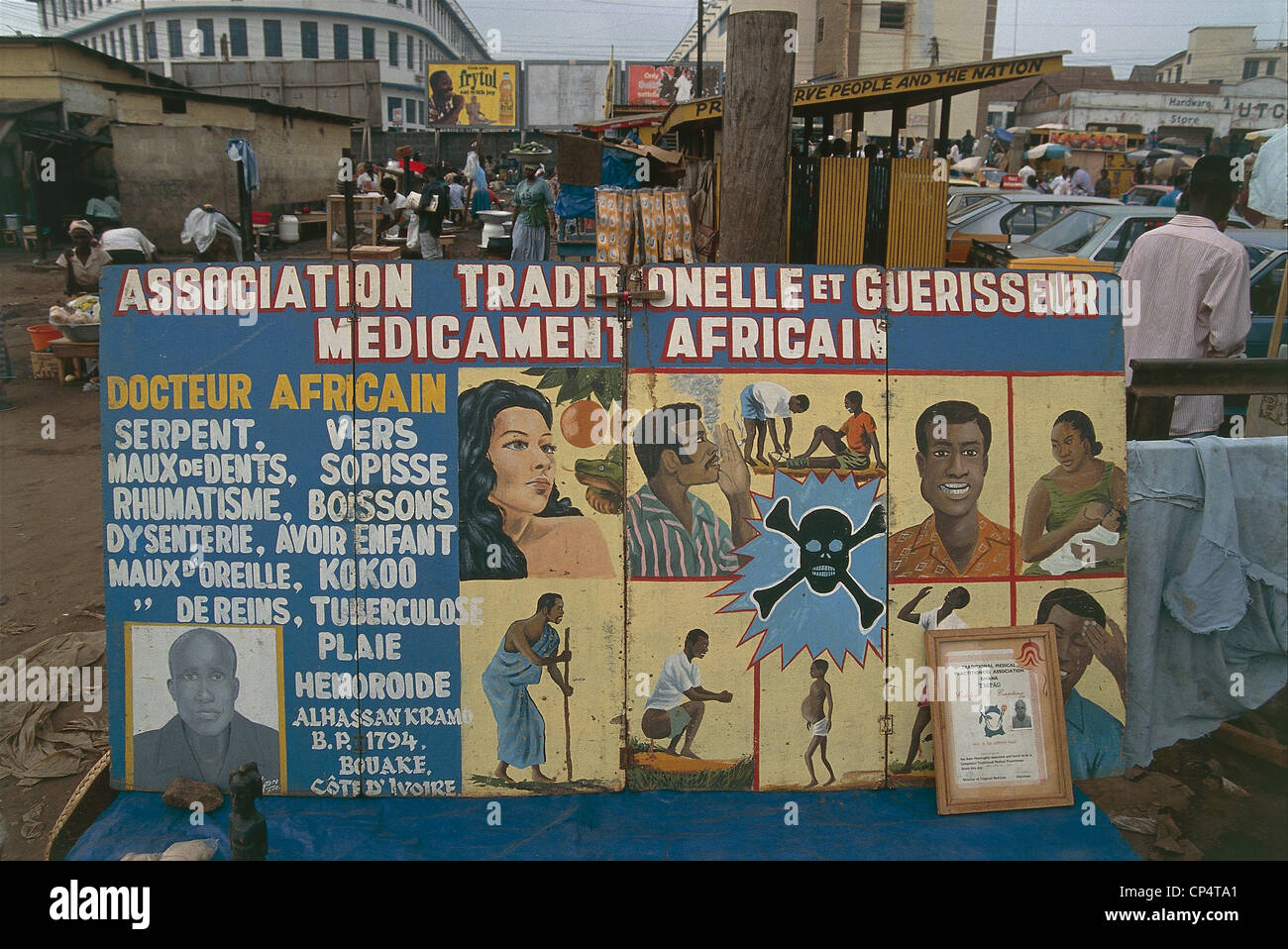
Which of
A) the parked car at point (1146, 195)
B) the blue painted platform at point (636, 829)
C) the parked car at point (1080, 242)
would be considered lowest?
the blue painted platform at point (636, 829)

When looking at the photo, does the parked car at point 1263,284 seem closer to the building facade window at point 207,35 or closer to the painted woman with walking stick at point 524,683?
the painted woman with walking stick at point 524,683

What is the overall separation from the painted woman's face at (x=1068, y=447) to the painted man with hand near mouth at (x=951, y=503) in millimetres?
260

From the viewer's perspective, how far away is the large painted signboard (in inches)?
131

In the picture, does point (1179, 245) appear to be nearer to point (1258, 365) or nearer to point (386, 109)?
point (1258, 365)

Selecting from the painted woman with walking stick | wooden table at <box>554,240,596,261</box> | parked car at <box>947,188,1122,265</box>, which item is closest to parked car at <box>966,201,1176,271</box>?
parked car at <box>947,188,1122,265</box>

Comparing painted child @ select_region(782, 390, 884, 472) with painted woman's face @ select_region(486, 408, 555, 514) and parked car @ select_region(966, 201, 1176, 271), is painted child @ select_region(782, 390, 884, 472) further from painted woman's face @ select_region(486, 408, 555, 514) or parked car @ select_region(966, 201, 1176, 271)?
parked car @ select_region(966, 201, 1176, 271)

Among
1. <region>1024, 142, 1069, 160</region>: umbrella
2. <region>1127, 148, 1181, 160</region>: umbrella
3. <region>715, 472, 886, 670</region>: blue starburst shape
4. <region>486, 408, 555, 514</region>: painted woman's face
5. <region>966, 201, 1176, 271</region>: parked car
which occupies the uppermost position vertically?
<region>1127, 148, 1181, 160</region>: umbrella

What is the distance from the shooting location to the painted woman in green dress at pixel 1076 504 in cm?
347

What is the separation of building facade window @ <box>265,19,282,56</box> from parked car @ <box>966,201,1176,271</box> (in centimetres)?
6221

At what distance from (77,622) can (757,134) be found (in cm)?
451

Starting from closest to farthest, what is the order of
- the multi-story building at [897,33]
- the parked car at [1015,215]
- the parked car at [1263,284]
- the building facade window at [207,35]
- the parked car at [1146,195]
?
the parked car at [1263,284] → the parked car at [1015,215] → the parked car at [1146,195] → the multi-story building at [897,33] → the building facade window at [207,35]

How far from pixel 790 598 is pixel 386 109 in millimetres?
71674

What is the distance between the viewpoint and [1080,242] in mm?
11641

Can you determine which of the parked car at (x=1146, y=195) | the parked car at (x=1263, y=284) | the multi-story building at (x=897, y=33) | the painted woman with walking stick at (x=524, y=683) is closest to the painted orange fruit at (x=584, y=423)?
the painted woman with walking stick at (x=524, y=683)
